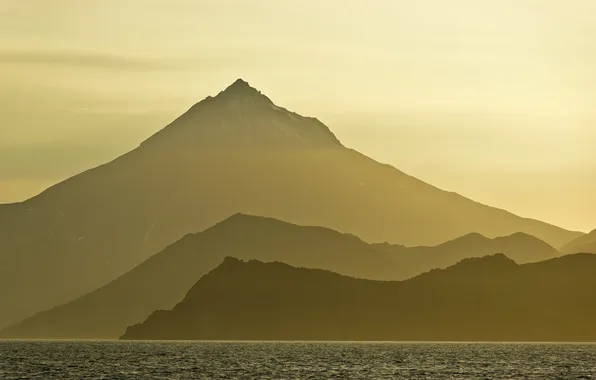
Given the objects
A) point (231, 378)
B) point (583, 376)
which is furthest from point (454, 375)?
point (231, 378)

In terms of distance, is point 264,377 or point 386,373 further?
point 386,373

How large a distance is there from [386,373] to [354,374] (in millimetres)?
6288

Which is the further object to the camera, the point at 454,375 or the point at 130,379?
the point at 454,375

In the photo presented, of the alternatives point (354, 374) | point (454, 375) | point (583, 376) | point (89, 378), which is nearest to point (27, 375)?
point (89, 378)

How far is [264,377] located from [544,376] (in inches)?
1481

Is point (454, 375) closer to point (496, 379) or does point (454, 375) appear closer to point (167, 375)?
point (496, 379)

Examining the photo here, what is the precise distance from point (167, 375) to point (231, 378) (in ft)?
32.9

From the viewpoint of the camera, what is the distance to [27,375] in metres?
193

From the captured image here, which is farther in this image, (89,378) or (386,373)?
(386,373)

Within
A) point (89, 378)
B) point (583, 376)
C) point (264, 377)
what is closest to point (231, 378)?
point (264, 377)

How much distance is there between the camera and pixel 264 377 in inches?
7362

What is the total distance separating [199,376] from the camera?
19025cm

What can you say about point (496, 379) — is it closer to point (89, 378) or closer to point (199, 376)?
point (199, 376)

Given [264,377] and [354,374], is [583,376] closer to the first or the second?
[354,374]
